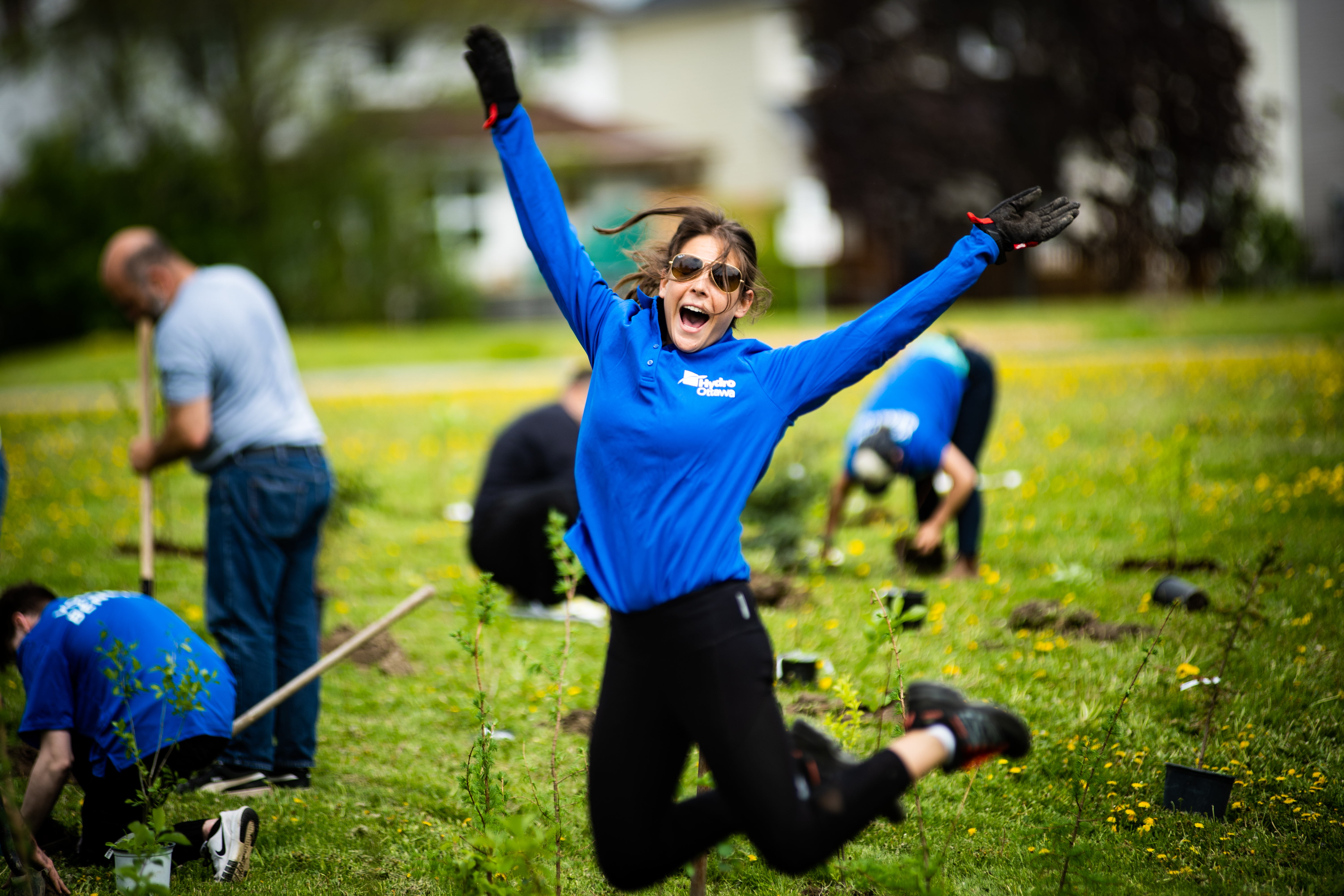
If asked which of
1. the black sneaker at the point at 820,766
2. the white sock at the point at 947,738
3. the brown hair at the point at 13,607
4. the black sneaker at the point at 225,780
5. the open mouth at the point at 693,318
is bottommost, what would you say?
the black sneaker at the point at 225,780

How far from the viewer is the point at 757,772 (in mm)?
2611

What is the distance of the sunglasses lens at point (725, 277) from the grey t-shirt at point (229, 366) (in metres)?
2.20

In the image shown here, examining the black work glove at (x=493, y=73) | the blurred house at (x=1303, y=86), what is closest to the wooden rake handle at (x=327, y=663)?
the black work glove at (x=493, y=73)

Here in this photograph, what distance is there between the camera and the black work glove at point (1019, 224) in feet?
9.53

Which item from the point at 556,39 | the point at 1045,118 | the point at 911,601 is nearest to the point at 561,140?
the point at 556,39

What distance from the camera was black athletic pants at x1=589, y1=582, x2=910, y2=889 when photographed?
2613 mm

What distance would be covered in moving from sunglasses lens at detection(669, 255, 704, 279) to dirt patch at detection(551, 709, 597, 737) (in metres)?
2.45

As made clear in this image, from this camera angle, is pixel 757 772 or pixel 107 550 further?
pixel 107 550

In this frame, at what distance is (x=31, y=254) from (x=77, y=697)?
22843 millimetres

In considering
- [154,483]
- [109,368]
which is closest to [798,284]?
[109,368]

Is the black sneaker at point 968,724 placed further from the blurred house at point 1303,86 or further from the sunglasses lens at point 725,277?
the blurred house at point 1303,86

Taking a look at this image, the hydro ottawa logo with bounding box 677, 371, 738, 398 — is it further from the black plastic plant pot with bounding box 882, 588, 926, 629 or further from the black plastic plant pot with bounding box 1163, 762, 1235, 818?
the black plastic plant pot with bounding box 882, 588, 926, 629

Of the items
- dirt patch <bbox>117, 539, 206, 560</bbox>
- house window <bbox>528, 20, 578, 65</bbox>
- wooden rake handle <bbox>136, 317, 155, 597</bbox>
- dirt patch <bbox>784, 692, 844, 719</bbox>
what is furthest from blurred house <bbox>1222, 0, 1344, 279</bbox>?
wooden rake handle <bbox>136, 317, 155, 597</bbox>

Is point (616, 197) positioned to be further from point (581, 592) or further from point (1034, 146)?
point (581, 592)
